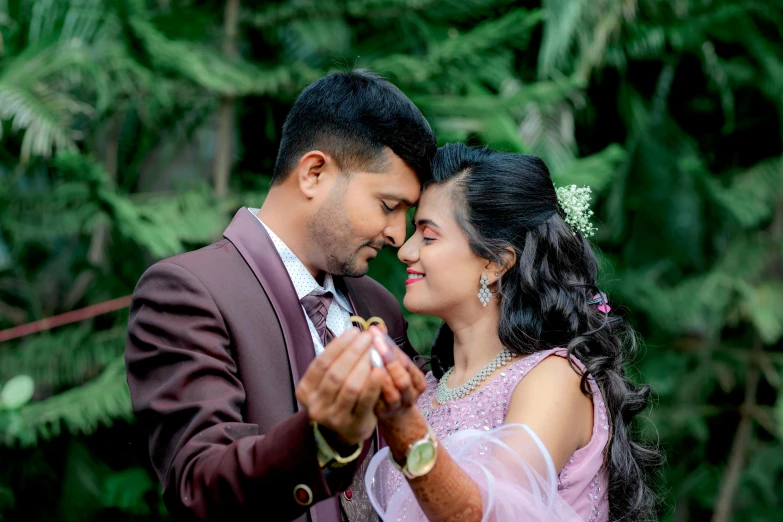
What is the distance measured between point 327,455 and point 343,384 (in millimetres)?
230

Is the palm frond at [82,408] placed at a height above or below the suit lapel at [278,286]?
below

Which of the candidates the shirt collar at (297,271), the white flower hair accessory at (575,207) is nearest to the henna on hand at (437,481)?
the shirt collar at (297,271)

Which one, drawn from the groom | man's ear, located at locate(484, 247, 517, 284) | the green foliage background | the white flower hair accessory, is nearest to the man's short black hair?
the groom

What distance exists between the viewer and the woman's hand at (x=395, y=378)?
166cm

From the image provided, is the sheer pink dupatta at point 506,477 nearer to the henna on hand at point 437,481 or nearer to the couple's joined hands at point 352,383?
the henna on hand at point 437,481

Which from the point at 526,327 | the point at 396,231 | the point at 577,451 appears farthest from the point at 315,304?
the point at 577,451

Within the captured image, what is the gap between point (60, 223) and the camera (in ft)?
15.2

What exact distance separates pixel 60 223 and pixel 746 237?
4.72 metres

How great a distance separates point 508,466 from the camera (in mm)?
2158

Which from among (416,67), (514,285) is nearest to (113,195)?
(416,67)

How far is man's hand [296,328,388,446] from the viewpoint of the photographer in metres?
1.59

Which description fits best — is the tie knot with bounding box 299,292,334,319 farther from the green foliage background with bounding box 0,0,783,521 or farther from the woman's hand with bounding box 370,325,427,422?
A: the green foliage background with bounding box 0,0,783,521

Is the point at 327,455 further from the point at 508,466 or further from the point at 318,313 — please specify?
the point at 318,313

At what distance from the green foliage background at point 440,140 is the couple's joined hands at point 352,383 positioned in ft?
5.99
